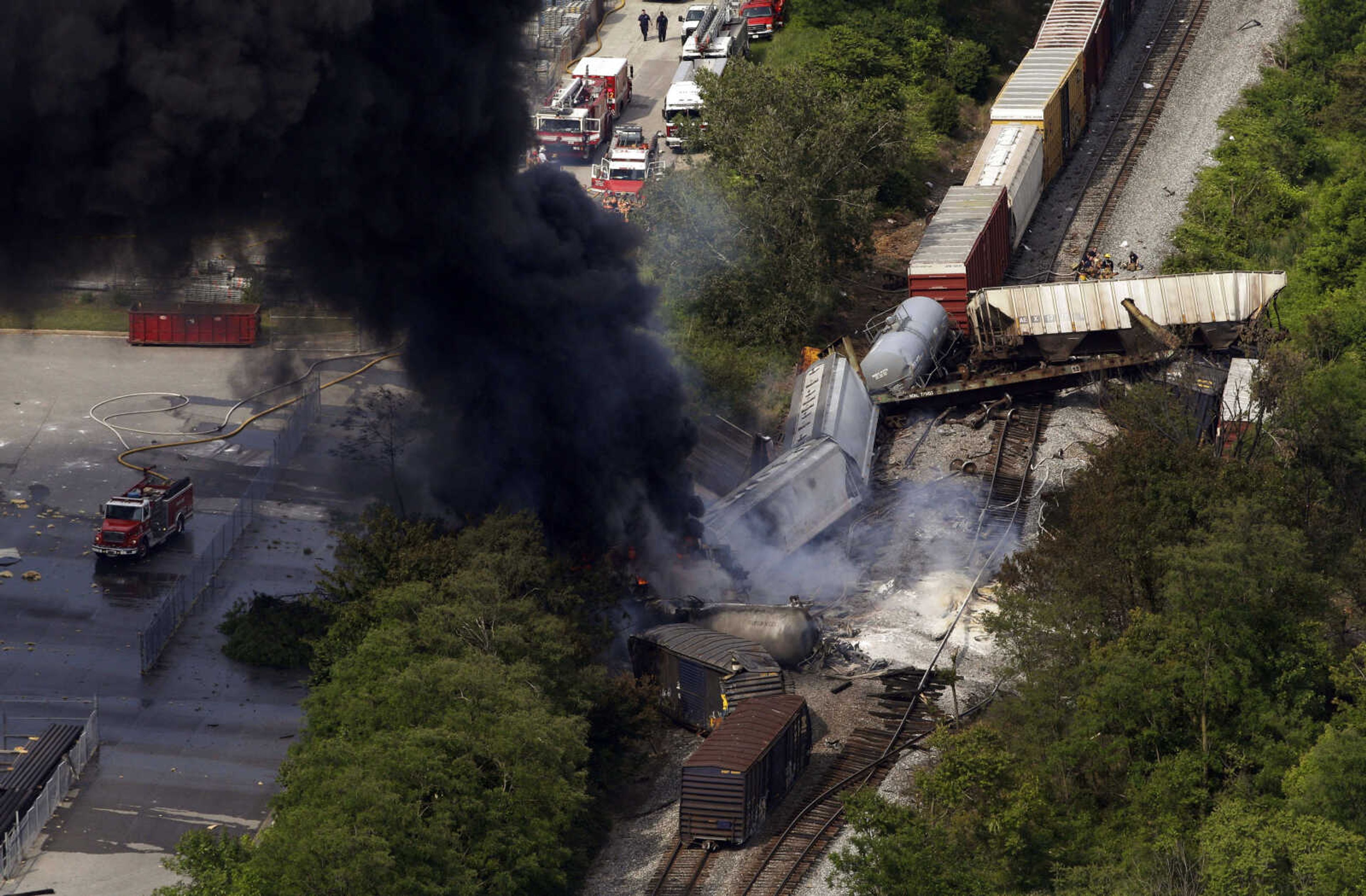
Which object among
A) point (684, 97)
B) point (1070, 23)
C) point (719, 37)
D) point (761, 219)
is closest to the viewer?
point (761, 219)

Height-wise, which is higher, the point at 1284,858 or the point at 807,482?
the point at 1284,858

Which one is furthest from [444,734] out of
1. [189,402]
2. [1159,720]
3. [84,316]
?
[84,316]

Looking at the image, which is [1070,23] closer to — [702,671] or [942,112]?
[942,112]

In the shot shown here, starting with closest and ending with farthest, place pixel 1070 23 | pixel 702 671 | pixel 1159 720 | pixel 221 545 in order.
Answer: pixel 1159 720 → pixel 702 671 → pixel 221 545 → pixel 1070 23

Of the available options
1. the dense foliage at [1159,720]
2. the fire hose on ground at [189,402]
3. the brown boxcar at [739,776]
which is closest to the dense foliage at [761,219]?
the fire hose on ground at [189,402]

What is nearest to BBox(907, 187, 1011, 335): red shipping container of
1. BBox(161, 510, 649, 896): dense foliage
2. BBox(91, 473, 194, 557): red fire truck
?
BBox(161, 510, 649, 896): dense foliage
